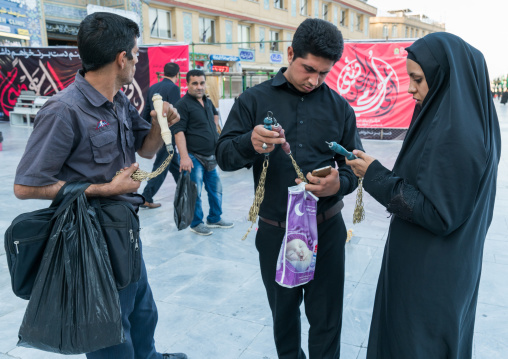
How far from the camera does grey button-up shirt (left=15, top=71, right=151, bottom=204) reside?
5.24 ft

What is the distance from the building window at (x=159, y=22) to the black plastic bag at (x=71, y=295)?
25.1m

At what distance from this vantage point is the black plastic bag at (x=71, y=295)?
156 cm

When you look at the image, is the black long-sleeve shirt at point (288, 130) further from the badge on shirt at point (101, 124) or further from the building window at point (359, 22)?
the building window at point (359, 22)

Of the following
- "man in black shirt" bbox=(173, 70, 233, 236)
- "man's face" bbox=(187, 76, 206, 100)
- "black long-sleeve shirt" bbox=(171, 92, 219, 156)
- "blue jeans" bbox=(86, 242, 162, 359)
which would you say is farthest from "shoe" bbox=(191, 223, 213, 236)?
"blue jeans" bbox=(86, 242, 162, 359)

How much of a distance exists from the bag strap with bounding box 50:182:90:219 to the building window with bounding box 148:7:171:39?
24.9m

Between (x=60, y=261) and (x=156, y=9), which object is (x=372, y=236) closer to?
(x=60, y=261)

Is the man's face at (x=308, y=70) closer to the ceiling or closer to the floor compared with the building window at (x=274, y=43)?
closer to the floor

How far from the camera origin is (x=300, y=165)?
2049 millimetres

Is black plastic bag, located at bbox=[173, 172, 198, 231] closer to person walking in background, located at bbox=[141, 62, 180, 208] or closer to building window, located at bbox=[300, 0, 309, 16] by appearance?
person walking in background, located at bbox=[141, 62, 180, 208]

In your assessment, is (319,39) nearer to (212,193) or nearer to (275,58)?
(212,193)

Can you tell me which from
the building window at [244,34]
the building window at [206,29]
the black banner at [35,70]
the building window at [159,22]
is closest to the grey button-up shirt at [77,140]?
the black banner at [35,70]

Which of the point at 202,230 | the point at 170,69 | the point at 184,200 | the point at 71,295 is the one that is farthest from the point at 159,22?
the point at 71,295

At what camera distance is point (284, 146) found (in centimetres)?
186

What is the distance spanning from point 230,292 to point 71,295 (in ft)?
6.32
